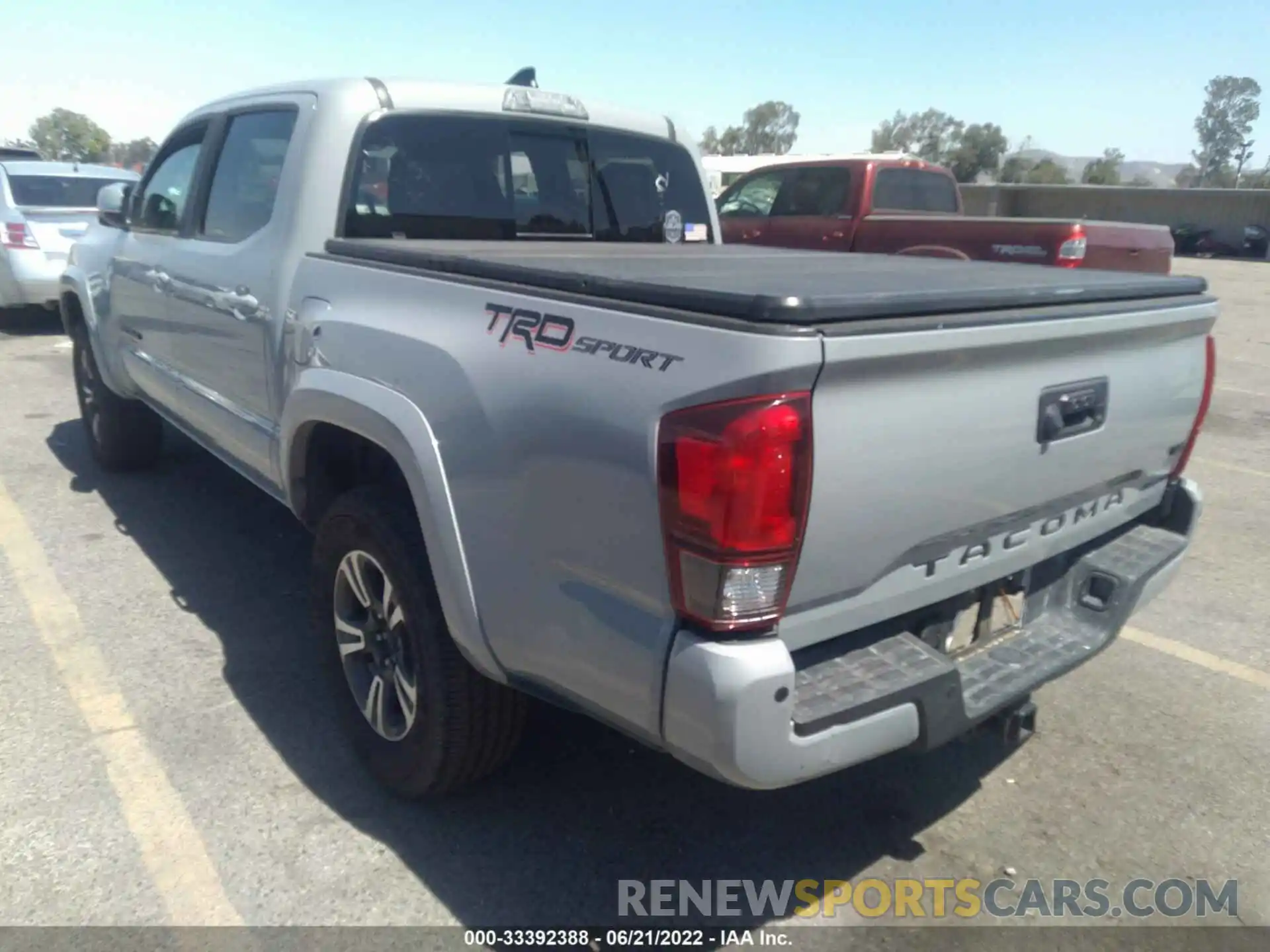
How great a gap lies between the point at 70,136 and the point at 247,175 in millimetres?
71267

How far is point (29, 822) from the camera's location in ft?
9.27

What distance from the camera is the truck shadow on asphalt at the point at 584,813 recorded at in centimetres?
267

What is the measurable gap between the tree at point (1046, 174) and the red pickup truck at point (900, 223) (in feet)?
167

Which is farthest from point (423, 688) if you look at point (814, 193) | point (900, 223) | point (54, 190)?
point (54, 190)

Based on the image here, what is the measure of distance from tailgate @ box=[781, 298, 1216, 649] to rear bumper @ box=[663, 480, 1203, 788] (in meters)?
0.09

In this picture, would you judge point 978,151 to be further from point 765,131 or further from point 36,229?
point 36,229

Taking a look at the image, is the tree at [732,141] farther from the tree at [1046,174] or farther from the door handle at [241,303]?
the door handle at [241,303]

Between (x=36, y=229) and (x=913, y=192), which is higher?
(x=913, y=192)

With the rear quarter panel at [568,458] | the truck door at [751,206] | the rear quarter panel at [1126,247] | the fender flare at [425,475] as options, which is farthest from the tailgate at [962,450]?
the truck door at [751,206]

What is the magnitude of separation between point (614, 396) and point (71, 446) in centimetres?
579

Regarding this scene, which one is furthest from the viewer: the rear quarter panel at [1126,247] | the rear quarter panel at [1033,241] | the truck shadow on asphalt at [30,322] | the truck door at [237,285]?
the truck shadow on asphalt at [30,322]

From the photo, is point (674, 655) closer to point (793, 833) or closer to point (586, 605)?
point (586, 605)

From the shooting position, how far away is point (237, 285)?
140 inches

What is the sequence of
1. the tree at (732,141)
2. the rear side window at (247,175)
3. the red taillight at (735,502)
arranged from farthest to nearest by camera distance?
the tree at (732,141)
the rear side window at (247,175)
the red taillight at (735,502)
